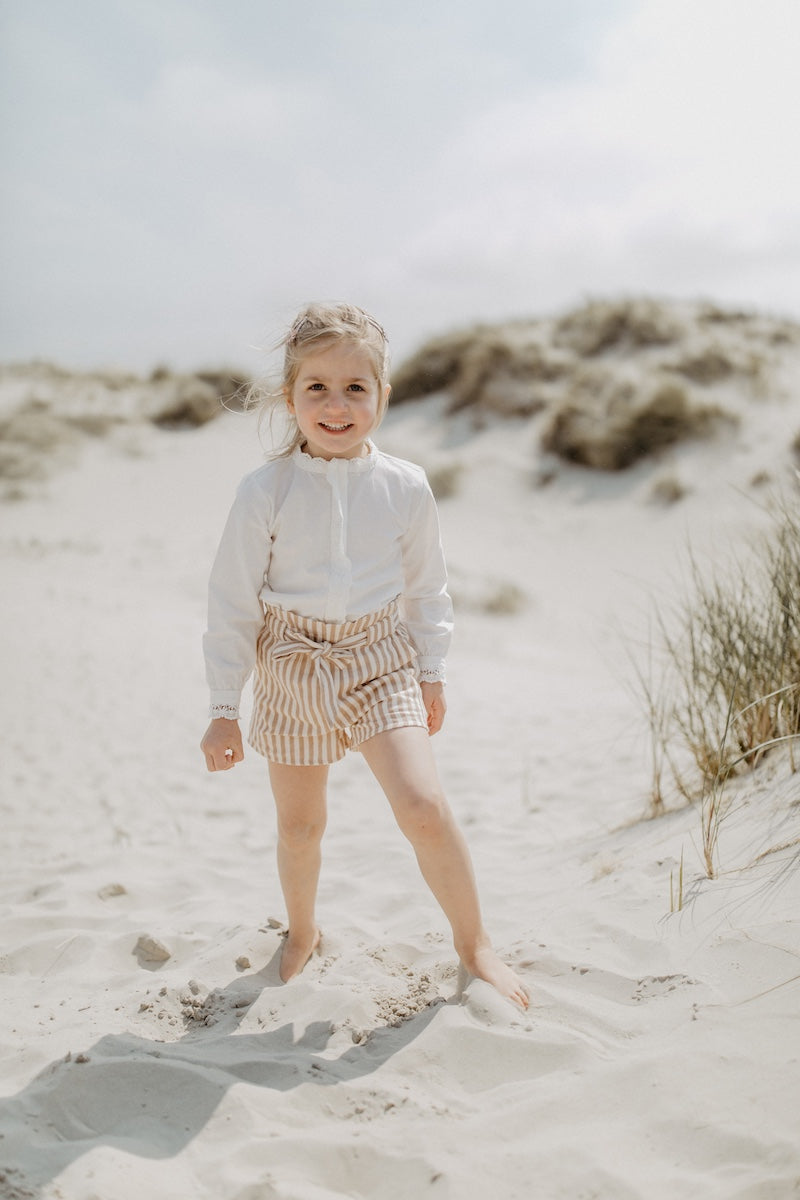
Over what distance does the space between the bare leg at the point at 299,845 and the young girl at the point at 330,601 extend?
0.03 m

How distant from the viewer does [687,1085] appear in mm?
1900

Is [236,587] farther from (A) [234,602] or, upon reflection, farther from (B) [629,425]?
(B) [629,425]

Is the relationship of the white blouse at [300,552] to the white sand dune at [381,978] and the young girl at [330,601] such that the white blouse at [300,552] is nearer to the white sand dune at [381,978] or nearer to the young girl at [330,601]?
the young girl at [330,601]

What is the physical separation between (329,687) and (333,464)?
502 mm

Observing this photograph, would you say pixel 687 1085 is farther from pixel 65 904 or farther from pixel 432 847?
pixel 65 904

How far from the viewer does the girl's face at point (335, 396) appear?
239cm

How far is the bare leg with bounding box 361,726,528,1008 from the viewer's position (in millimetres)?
2293

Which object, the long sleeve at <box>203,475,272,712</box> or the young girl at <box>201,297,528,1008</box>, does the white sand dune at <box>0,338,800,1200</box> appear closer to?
the young girl at <box>201,297,528,1008</box>

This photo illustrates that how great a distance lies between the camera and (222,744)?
7.86ft

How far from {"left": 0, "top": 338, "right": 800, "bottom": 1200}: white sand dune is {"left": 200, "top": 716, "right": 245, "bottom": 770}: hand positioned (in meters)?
0.60

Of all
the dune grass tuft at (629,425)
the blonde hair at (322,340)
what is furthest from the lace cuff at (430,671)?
the dune grass tuft at (629,425)

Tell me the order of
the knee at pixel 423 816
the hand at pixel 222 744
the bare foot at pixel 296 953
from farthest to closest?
the bare foot at pixel 296 953 < the hand at pixel 222 744 < the knee at pixel 423 816

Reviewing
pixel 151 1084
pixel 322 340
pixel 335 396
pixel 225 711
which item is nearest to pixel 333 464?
pixel 335 396

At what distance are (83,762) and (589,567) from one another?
265 inches
